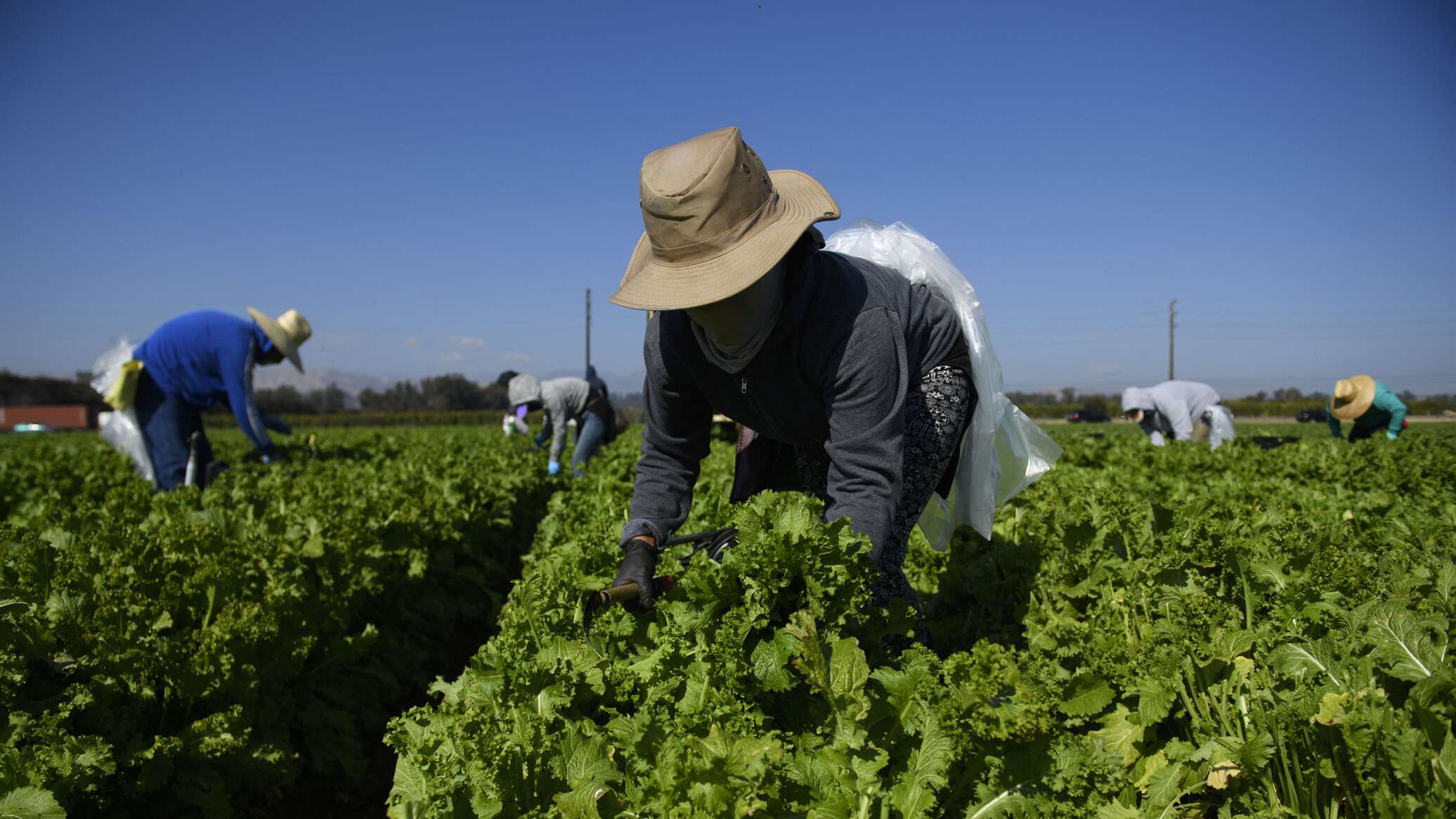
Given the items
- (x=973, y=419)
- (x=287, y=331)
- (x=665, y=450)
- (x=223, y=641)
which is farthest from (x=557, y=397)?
(x=973, y=419)

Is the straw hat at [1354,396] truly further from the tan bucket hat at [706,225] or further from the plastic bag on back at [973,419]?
the tan bucket hat at [706,225]

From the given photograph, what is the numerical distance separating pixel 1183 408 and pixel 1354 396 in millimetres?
2603

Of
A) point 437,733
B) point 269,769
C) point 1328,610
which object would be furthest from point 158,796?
point 1328,610

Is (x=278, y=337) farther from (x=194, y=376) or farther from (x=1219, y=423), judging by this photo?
(x=1219, y=423)

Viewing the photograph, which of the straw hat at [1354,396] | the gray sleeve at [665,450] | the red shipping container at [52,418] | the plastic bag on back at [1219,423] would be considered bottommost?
the red shipping container at [52,418]

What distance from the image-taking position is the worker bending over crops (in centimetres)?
208

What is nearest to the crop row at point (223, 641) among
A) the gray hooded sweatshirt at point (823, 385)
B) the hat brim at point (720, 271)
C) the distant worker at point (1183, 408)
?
the gray hooded sweatshirt at point (823, 385)

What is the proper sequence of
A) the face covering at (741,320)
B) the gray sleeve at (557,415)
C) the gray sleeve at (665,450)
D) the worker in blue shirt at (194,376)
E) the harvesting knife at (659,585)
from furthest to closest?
the gray sleeve at (557,415) < the worker in blue shirt at (194,376) < the gray sleeve at (665,450) < the harvesting knife at (659,585) < the face covering at (741,320)

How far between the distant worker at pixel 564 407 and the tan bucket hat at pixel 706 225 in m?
8.83

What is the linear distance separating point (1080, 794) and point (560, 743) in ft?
4.42

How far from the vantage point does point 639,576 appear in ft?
7.63

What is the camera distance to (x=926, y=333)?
2566 mm

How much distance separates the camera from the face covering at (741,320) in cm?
215

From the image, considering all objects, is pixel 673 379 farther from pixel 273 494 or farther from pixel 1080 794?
pixel 273 494
